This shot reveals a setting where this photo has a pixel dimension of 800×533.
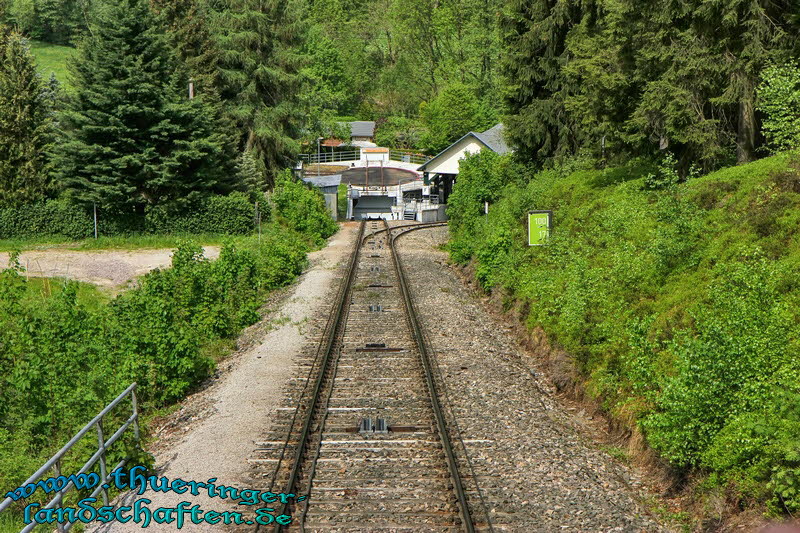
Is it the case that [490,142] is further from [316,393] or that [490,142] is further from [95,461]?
[95,461]

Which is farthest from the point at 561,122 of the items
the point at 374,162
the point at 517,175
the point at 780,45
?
the point at 374,162

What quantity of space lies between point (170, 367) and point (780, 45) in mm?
14899

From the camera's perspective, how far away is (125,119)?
36812 millimetres

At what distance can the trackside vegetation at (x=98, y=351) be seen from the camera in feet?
37.9

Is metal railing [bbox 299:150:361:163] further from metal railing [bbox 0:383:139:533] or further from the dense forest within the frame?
metal railing [bbox 0:383:139:533]

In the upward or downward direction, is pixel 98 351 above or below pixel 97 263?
below

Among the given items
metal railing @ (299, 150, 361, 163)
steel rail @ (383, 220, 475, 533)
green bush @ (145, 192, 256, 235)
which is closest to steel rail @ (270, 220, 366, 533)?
steel rail @ (383, 220, 475, 533)

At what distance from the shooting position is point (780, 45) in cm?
1698

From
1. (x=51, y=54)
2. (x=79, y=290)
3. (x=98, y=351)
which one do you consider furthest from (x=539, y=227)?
(x=51, y=54)

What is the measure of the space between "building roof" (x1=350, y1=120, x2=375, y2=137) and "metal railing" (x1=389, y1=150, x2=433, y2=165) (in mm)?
8564

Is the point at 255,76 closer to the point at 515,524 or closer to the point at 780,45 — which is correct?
the point at 780,45

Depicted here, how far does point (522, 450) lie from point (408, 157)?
85876mm

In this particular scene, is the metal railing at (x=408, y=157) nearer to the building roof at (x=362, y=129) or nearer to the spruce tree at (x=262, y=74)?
the building roof at (x=362, y=129)

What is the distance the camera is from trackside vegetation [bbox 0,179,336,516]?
455 inches
